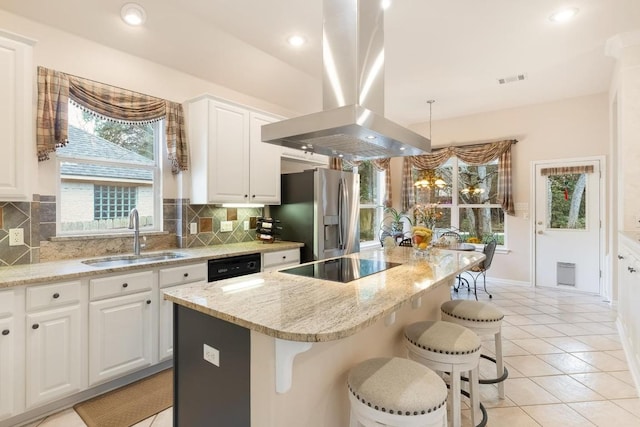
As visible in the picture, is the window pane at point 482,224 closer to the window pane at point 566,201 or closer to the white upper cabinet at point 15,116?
the window pane at point 566,201

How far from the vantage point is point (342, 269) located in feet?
7.34

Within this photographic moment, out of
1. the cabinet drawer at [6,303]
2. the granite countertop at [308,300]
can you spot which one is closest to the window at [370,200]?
the granite countertop at [308,300]

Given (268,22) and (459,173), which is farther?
(459,173)

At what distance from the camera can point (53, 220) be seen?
2707mm

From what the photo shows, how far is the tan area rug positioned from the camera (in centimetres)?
214

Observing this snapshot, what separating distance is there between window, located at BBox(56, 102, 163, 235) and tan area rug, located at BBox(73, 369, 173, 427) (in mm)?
1371

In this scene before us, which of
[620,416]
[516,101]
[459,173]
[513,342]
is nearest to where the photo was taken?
[620,416]

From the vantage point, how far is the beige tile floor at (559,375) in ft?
7.06

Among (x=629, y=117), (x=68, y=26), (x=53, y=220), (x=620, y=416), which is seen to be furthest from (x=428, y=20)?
(x=53, y=220)

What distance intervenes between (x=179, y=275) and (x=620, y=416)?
3.27 m

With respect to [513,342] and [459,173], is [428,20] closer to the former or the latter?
[513,342]

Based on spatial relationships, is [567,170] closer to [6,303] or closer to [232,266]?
[232,266]

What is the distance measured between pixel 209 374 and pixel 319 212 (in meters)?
2.54

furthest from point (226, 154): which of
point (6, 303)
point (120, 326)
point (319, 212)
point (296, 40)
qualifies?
point (6, 303)
